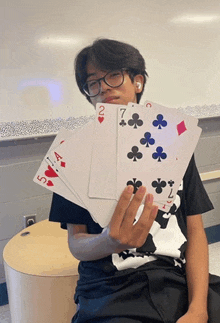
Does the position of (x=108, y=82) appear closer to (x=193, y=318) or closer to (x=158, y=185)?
(x=158, y=185)

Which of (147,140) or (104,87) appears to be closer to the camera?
(147,140)

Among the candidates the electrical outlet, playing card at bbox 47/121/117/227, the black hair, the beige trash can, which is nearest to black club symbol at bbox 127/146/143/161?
playing card at bbox 47/121/117/227

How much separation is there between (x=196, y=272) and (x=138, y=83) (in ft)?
2.04

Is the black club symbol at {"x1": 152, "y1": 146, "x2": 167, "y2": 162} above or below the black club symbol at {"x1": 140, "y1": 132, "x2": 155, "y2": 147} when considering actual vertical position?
below

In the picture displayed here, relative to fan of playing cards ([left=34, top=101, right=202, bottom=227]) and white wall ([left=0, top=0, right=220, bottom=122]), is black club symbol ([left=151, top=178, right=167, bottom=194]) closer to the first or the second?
fan of playing cards ([left=34, top=101, right=202, bottom=227])

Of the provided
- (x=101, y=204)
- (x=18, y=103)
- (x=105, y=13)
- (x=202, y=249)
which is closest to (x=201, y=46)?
(x=105, y=13)

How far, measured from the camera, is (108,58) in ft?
3.96

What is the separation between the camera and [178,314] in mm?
1024

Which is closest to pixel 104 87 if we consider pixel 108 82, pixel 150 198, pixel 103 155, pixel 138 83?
pixel 108 82

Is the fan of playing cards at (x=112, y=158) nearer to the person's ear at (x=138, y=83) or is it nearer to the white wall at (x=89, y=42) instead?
the person's ear at (x=138, y=83)

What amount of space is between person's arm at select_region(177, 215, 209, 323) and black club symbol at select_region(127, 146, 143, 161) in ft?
1.09

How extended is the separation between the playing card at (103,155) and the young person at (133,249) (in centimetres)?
5

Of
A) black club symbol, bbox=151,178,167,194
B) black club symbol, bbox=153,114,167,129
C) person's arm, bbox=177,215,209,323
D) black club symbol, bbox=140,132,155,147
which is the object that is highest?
black club symbol, bbox=153,114,167,129

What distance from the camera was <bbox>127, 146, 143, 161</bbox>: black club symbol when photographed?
97cm
